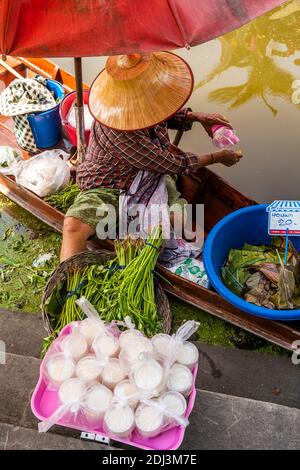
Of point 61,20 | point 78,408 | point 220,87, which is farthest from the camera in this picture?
point 220,87

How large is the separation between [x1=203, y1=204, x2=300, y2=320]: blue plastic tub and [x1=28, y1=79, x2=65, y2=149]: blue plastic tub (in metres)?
1.83

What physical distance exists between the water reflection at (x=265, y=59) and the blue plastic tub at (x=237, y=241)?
6.53 ft

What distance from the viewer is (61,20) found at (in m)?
2.32

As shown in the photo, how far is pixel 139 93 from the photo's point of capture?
3.06 metres

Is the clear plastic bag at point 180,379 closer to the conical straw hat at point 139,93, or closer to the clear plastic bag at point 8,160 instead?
the conical straw hat at point 139,93

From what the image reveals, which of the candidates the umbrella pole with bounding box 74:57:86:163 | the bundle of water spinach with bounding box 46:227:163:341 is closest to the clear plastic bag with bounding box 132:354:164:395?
the bundle of water spinach with bounding box 46:227:163:341

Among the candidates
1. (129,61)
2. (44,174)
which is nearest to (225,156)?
(129,61)

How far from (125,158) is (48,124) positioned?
1274 millimetres

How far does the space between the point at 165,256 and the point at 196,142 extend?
6.04 feet

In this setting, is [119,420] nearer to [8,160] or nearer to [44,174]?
[44,174]

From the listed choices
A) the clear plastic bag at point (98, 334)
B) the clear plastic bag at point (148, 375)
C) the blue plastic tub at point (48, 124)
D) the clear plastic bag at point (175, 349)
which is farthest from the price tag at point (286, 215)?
the blue plastic tub at point (48, 124)

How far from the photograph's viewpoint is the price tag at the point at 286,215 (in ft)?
10.4

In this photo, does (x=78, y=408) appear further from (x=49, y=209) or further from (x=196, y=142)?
(x=196, y=142)
